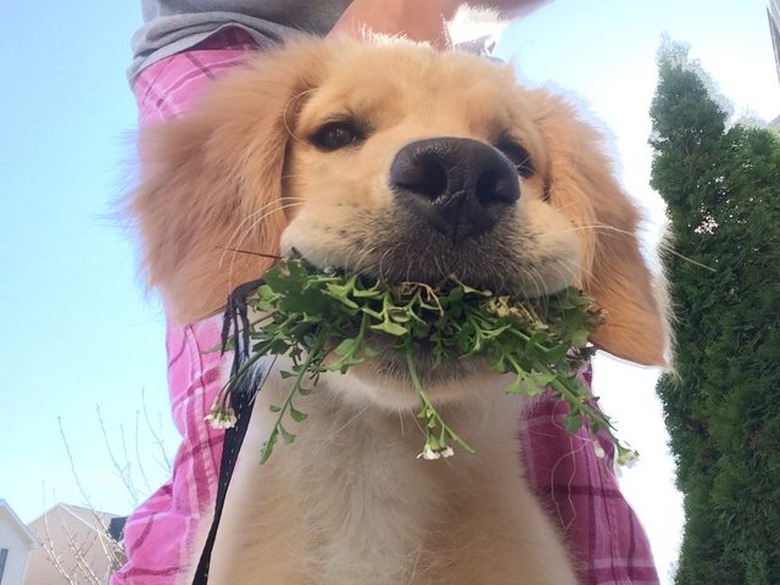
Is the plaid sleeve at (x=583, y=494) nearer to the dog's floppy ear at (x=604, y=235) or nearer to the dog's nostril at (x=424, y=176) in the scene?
the dog's floppy ear at (x=604, y=235)

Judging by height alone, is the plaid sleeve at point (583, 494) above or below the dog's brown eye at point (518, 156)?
below

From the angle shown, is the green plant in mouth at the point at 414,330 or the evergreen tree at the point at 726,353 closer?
the green plant in mouth at the point at 414,330

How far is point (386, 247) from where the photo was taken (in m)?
0.94

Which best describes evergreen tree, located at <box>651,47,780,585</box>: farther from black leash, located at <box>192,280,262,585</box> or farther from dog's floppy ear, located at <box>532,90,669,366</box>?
black leash, located at <box>192,280,262,585</box>

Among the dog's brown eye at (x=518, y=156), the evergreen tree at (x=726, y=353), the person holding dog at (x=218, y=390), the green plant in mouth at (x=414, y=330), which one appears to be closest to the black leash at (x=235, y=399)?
the green plant in mouth at (x=414, y=330)

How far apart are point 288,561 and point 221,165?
2.18 ft

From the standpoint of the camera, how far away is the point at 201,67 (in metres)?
1.78

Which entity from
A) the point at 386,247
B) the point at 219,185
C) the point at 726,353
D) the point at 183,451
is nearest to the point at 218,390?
the point at 183,451

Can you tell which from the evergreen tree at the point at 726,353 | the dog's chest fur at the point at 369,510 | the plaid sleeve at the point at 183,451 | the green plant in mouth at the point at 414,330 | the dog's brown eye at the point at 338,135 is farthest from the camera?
the evergreen tree at the point at 726,353

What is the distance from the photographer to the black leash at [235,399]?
1.01m

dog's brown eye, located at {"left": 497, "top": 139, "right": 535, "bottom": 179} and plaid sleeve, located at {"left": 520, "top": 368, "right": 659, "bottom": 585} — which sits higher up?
dog's brown eye, located at {"left": 497, "top": 139, "right": 535, "bottom": 179}

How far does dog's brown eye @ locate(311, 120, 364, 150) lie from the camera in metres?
1.29

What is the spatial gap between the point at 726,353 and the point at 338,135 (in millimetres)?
2958

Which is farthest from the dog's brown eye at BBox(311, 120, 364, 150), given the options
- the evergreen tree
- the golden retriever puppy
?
the evergreen tree
